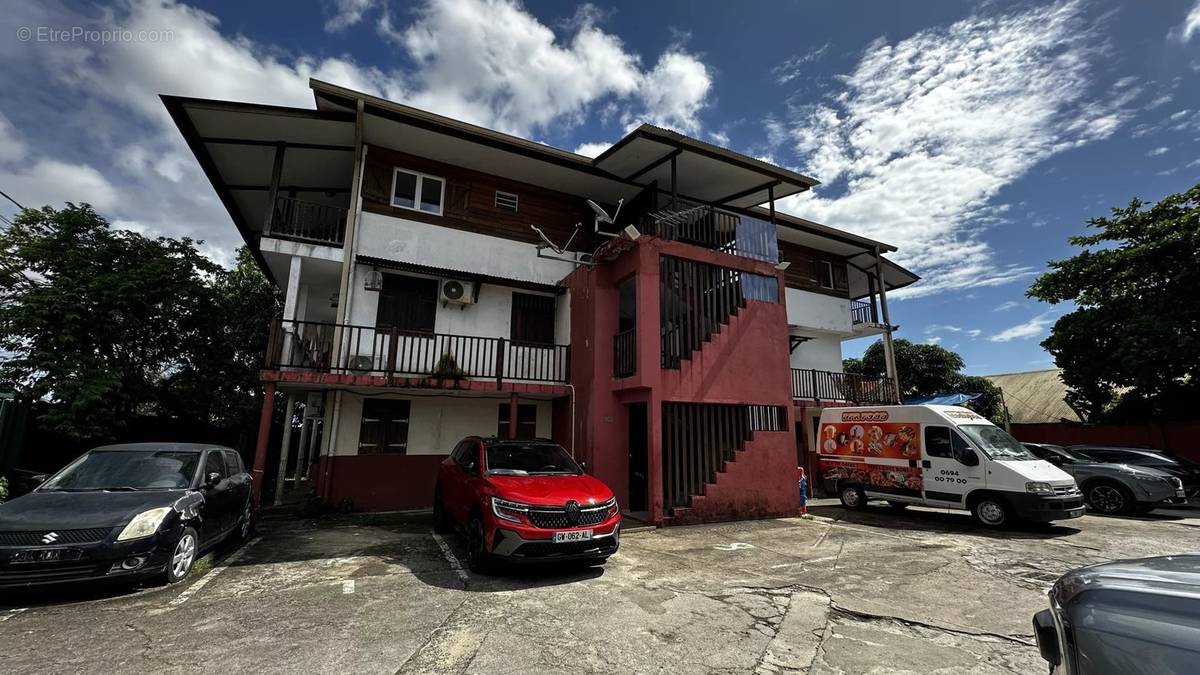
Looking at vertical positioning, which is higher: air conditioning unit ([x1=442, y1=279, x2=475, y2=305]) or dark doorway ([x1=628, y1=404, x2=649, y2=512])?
air conditioning unit ([x1=442, y1=279, x2=475, y2=305])

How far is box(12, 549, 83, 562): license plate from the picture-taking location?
15.3ft

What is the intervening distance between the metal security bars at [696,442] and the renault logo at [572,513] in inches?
172

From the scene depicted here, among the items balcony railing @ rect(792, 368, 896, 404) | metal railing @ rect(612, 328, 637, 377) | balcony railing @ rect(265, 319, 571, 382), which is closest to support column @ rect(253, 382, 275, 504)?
balcony railing @ rect(265, 319, 571, 382)

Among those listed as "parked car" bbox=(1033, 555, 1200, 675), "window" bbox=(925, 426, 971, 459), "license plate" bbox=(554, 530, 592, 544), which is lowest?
"license plate" bbox=(554, 530, 592, 544)

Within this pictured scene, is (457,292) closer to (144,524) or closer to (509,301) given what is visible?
(509,301)

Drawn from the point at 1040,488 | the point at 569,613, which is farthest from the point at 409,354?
the point at 1040,488

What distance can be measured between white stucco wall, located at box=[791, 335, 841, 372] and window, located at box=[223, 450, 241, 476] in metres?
16.0

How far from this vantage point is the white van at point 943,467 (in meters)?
8.99

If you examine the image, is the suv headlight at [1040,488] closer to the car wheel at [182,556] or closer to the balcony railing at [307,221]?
the car wheel at [182,556]

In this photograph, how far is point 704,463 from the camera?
10469mm

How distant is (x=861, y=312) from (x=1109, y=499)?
9138 millimetres

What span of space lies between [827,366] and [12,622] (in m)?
19.6

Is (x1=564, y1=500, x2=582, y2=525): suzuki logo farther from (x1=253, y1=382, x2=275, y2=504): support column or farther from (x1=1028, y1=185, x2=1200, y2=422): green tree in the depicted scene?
(x1=1028, y1=185, x2=1200, y2=422): green tree

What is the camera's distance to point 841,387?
690 inches
